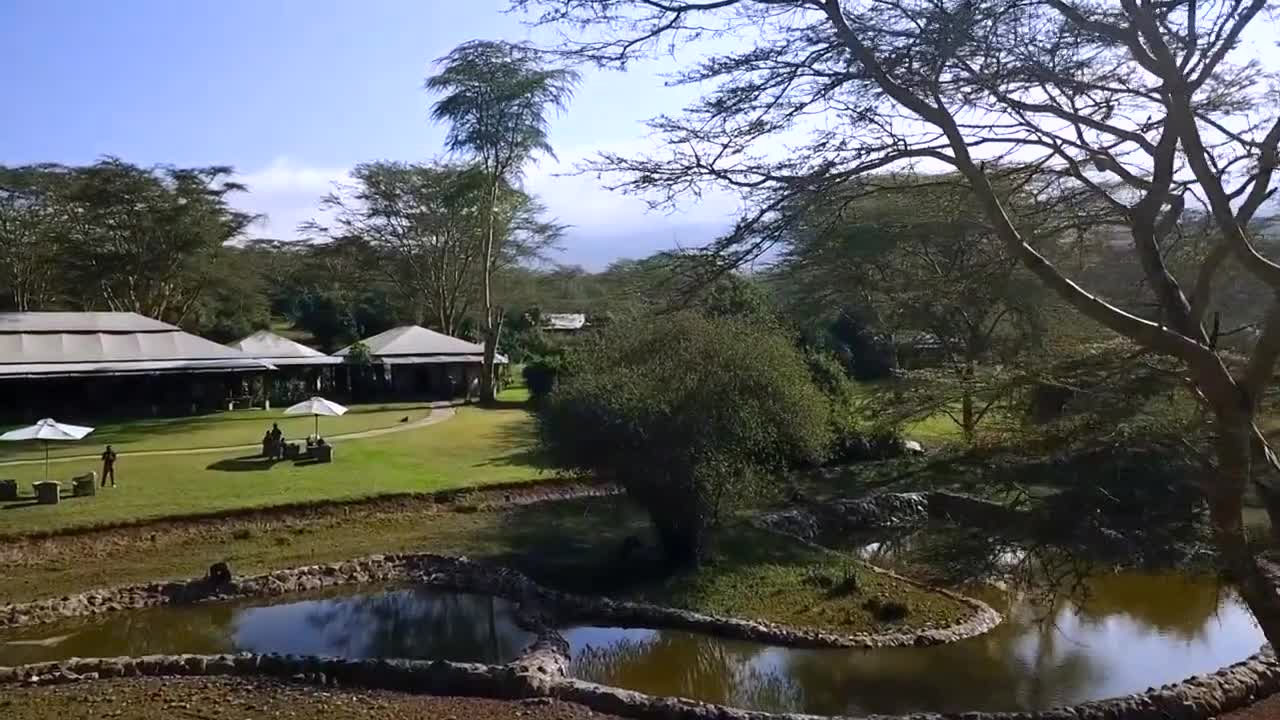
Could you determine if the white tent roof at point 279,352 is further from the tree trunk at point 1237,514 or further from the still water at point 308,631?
the tree trunk at point 1237,514

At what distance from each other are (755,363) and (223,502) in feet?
31.9

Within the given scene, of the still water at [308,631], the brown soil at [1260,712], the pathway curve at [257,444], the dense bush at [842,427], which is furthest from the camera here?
the pathway curve at [257,444]

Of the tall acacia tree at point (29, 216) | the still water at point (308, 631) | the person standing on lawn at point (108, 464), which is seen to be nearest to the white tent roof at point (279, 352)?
the tall acacia tree at point (29, 216)

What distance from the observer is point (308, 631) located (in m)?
13.2

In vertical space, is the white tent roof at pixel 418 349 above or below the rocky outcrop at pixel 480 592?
above

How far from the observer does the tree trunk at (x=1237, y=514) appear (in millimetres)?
5645

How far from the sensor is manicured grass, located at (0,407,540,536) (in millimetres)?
17547

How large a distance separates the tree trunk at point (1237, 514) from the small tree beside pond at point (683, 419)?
30.8 ft

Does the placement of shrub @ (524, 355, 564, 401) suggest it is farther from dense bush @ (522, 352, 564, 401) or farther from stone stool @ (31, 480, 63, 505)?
stone stool @ (31, 480, 63, 505)

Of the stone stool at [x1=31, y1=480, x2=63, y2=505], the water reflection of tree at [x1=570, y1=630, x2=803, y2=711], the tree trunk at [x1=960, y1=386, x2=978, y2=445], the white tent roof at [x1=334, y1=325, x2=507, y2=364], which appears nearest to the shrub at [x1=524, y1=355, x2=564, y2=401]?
the white tent roof at [x1=334, y1=325, x2=507, y2=364]

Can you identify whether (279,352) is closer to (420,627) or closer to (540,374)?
(540,374)

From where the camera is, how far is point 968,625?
13383 millimetres

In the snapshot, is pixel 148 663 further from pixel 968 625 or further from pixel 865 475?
pixel 865 475

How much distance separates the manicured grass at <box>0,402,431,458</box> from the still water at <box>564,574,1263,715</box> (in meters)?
15.0
